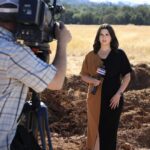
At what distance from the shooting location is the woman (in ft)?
20.1

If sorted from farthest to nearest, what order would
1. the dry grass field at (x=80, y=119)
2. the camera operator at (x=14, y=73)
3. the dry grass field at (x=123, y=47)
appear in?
the dry grass field at (x=123, y=47) → the dry grass field at (x=80, y=119) → the camera operator at (x=14, y=73)

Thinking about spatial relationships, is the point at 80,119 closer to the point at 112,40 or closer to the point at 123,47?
the point at 112,40

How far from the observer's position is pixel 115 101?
6.07 meters

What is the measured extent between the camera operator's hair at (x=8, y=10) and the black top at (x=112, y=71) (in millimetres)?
3419

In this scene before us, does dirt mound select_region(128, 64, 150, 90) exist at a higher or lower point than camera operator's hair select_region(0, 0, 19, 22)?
lower

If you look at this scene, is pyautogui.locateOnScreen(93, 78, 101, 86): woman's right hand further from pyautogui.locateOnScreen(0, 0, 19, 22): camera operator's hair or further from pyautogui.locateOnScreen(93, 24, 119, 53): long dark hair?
pyautogui.locateOnScreen(0, 0, 19, 22): camera operator's hair

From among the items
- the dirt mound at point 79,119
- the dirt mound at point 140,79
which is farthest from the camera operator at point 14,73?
the dirt mound at point 140,79

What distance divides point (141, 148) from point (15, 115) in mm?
5262

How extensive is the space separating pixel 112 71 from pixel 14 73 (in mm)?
3491

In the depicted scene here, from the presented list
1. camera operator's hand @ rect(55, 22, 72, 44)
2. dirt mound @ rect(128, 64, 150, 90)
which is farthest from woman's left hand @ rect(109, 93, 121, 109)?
dirt mound @ rect(128, 64, 150, 90)

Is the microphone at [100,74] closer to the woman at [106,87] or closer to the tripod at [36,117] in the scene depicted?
the woman at [106,87]

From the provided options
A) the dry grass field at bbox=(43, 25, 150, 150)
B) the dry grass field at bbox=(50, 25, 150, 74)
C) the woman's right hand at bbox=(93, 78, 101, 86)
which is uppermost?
the woman's right hand at bbox=(93, 78, 101, 86)

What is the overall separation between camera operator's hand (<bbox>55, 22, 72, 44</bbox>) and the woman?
3028 millimetres

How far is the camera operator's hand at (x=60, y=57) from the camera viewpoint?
2809 mm
